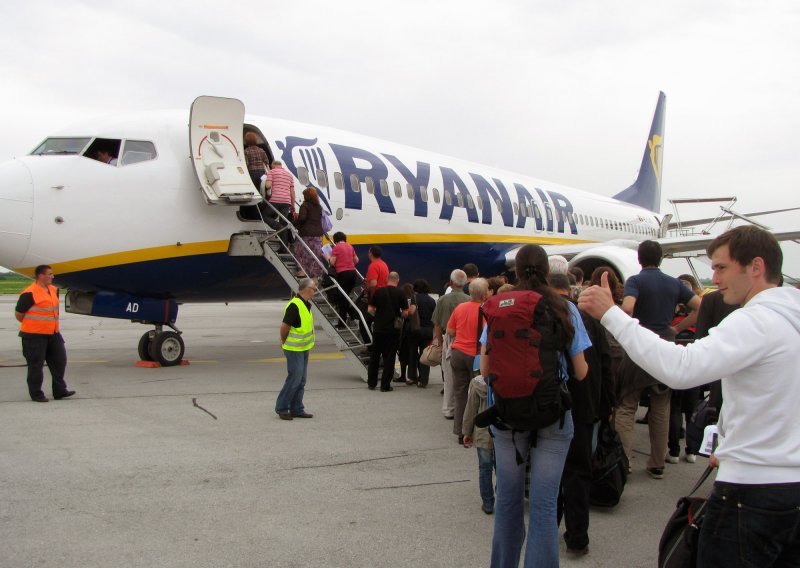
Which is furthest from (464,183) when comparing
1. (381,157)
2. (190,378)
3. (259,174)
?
(190,378)

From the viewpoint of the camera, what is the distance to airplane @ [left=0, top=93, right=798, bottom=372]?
8891mm

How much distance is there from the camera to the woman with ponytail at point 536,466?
11.0ft

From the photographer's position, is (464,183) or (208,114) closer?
(208,114)

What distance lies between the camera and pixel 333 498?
191 inches

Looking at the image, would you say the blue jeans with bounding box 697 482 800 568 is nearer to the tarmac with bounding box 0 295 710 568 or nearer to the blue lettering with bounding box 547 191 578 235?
the tarmac with bounding box 0 295 710 568

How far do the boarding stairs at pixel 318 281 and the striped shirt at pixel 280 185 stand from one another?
0.17m

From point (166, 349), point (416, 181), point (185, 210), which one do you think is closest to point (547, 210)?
point (416, 181)

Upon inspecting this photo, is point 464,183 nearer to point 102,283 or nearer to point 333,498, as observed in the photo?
point 102,283

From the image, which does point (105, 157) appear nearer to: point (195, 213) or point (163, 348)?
point (195, 213)

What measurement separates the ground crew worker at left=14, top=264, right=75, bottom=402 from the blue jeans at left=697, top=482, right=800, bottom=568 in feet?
25.0

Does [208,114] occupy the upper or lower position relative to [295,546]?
upper

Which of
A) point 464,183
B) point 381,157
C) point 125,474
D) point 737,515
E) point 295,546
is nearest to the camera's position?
point 737,515

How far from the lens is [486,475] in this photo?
15.5 ft

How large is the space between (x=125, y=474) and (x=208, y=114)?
615 centimetres
